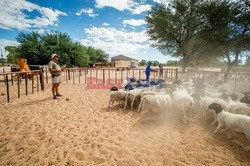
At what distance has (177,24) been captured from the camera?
13.7 metres

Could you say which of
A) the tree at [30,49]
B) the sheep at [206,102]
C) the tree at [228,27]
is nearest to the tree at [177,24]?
the tree at [228,27]

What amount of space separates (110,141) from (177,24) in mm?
14333

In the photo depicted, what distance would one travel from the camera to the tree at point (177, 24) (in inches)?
523

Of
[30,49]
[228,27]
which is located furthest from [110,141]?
[30,49]

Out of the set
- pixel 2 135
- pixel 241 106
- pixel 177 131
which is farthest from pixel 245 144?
pixel 2 135

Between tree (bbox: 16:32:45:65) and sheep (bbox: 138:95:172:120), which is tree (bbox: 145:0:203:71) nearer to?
sheep (bbox: 138:95:172:120)

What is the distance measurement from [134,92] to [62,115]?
9.40 feet

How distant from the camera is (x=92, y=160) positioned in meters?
2.56

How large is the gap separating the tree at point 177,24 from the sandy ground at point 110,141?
1204 cm

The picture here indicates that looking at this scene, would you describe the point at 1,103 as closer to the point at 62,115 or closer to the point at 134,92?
the point at 62,115

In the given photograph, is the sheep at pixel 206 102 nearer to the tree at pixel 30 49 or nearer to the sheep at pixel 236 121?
the sheep at pixel 236 121

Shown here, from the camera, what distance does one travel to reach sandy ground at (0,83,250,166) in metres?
2.58

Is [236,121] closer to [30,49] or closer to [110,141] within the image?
[110,141]

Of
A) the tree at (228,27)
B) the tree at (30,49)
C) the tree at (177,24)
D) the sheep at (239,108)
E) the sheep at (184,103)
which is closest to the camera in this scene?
the sheep at (239,108)
